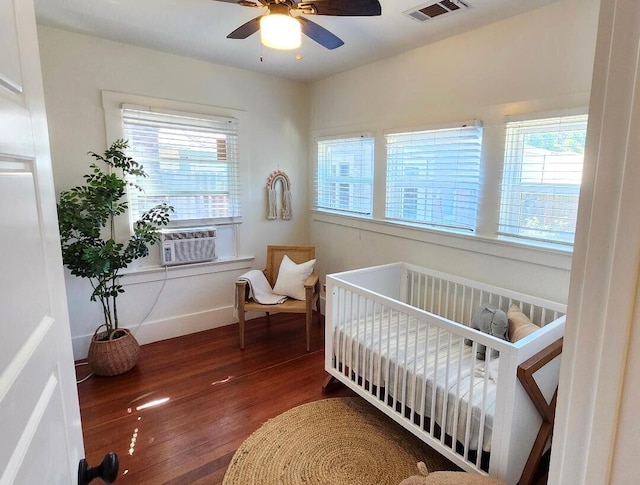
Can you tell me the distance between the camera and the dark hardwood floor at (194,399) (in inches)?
77.0

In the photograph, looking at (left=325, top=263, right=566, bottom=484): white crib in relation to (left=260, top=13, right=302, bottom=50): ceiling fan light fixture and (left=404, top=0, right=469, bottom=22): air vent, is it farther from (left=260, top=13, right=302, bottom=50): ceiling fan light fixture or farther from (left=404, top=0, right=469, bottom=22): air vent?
(left=404, top=0, right=469, bottom=22): air vent

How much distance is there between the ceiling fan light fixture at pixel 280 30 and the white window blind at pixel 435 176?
4.30 ft

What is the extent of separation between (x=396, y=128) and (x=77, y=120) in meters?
2.50

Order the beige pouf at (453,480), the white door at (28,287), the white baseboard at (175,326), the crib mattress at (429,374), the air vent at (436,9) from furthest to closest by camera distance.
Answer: the white baseboard at (175,326)
the air vent at (436,9)
the crib mattress at (429,374)
the beige pouf at (453,480)
the white door at (28,287)

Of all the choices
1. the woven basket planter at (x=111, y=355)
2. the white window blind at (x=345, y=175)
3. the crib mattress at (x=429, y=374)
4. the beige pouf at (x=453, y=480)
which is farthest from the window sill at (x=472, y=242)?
the woven basket planter at (x=111, y=355)

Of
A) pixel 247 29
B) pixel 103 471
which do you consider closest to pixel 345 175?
pixel 247 29

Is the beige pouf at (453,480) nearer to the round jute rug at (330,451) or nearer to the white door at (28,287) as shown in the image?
the round jute rug at (330,451)

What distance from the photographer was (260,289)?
3297mm

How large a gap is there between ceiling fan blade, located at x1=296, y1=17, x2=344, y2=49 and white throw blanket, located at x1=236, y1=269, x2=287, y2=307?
196 cm

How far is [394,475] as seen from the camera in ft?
6.10

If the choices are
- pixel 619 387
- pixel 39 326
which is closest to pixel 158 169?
pixel 39 326

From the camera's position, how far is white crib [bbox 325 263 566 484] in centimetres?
154

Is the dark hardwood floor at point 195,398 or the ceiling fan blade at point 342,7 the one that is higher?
the ceiling fan blade at point 342,7

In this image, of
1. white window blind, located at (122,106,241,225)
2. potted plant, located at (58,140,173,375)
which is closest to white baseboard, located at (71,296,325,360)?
potted plant, located at (58,140,173,375)
